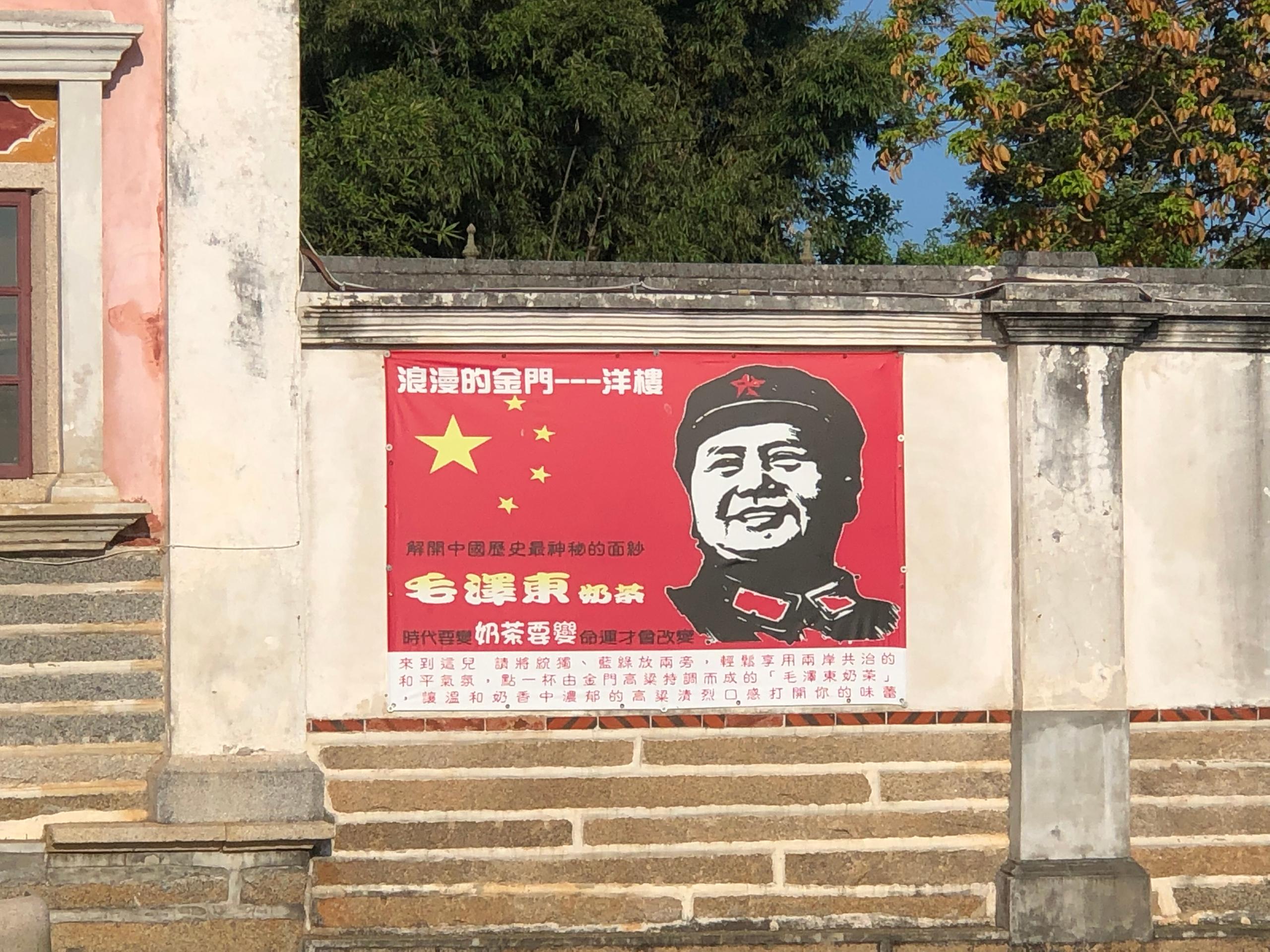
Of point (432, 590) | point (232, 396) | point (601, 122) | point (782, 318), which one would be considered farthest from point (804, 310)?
point (601, 122)

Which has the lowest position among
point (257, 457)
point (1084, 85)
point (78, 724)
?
point (78, 724)

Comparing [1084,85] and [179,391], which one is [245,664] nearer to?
[179,391]

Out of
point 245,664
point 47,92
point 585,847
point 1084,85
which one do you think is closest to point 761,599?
point 585,847

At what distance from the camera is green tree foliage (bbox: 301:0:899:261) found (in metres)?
16.6

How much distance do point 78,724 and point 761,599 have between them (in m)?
2.95

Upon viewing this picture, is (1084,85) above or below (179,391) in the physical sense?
above

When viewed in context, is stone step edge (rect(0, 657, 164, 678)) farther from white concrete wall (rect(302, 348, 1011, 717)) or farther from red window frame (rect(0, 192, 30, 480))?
white concrete wall (rect(302, 348, 1011, 717))

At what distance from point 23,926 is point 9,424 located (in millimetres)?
2341

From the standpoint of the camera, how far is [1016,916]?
6.94 metres

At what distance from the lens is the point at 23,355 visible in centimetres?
671

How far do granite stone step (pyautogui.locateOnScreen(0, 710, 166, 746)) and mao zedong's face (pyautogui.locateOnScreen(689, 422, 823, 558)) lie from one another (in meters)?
2.49

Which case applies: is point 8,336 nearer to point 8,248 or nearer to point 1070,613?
point 8,248

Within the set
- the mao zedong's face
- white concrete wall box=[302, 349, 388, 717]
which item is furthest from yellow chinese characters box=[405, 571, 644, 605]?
the mao zedong's face

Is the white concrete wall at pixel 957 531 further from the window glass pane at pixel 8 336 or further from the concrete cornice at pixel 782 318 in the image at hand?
the window glass pane at pixel 8 336
